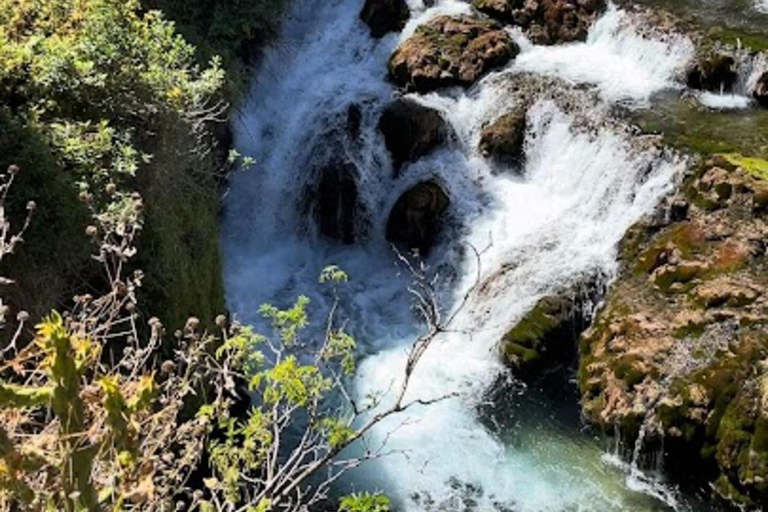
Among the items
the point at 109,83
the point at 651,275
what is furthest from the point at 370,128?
the point at 109,83

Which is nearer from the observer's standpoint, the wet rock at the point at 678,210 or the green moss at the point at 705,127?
the wet rock at the point at 678,210

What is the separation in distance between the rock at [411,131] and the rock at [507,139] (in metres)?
0.83

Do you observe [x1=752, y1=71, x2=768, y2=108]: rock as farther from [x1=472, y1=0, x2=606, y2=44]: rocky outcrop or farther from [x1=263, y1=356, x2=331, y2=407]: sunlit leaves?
[x1=263, y1=356, x2=331, y2=407]: sunlit leaves

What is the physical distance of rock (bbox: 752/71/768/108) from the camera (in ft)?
40.9

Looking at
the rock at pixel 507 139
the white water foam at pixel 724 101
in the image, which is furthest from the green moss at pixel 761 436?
the rock at pixel 507 139

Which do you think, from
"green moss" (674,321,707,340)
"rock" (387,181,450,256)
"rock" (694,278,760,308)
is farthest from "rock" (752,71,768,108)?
"rock" (387,181,450,256)

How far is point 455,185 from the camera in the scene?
13.7m

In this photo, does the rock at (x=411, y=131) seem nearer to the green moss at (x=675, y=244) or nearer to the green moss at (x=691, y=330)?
the green moss at (x=675, y=244)

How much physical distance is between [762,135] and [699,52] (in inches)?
86.2

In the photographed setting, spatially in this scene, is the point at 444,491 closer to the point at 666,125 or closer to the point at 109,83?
the point at 109,83

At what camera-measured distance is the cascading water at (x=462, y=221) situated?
371 inches

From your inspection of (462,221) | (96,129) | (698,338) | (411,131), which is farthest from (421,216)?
(96,129)

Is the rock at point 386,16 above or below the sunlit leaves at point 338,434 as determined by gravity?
above

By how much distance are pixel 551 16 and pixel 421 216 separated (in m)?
5.17
